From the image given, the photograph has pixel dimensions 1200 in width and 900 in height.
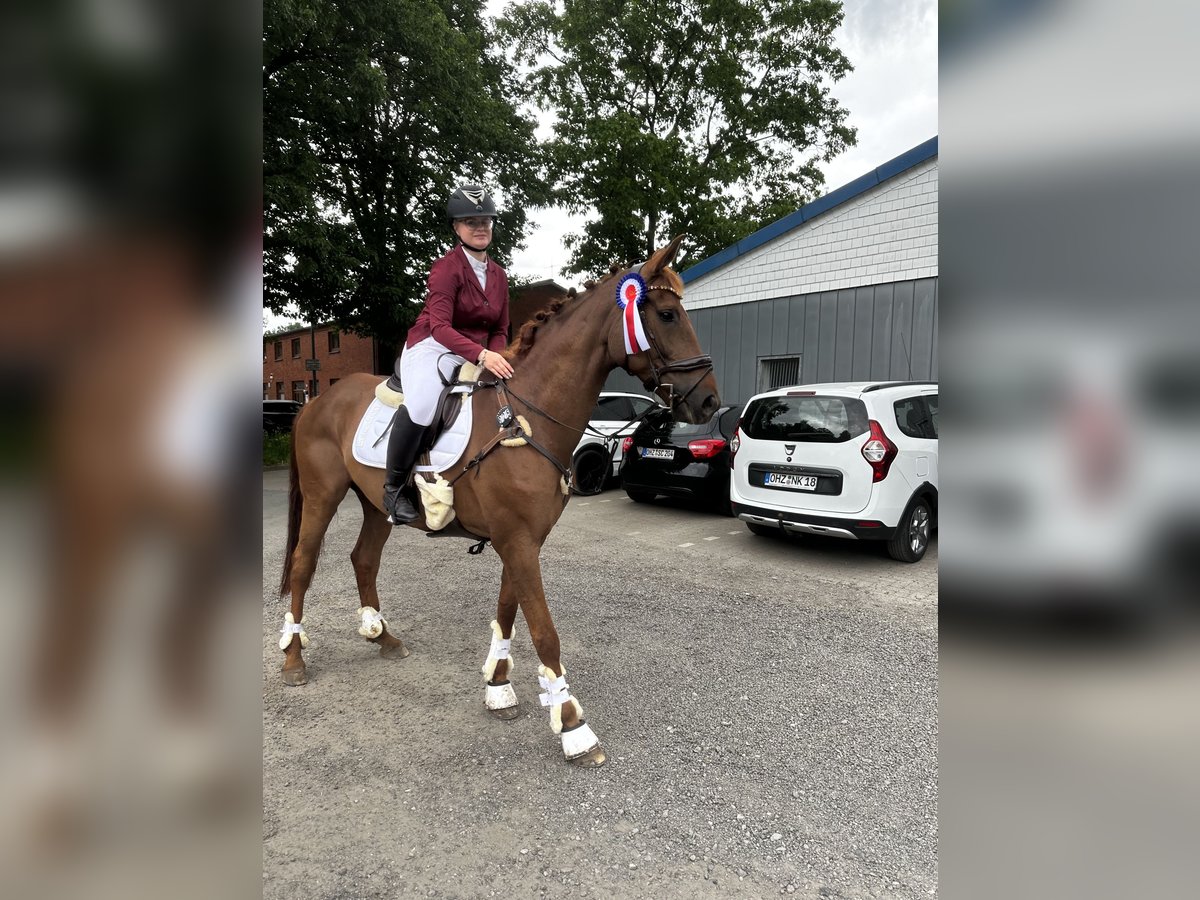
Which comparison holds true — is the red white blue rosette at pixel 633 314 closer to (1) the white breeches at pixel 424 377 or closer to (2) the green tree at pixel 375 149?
(1) the white breeches at pixel 424 377

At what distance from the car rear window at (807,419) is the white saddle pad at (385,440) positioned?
163 inches

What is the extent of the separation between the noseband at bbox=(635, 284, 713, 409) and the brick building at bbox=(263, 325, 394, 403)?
2926 centimetres

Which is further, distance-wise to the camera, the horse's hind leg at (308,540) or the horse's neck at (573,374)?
the horse's hind leg at (308,540)

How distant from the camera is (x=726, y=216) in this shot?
21.6 m

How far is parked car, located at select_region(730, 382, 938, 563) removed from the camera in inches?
233

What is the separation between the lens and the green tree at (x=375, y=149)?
12.2 metres

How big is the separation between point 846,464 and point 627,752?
12.9 feet

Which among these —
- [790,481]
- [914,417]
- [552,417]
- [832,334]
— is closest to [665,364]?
[552,417]

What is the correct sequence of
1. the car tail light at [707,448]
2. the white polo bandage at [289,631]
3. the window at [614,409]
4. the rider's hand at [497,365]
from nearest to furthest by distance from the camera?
the rider's hand at [497,365] < the white polo bandage at [289,631] < the car tail light at [707,448] < the window at [614,409]

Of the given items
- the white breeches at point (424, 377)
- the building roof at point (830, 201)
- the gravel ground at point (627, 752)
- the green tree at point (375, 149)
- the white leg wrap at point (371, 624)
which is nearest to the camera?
the gravel ground at point (627, 752)

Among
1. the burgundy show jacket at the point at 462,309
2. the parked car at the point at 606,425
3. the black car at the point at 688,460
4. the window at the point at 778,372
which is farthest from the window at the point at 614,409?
the burgundy show jacket at the point at 462,309
